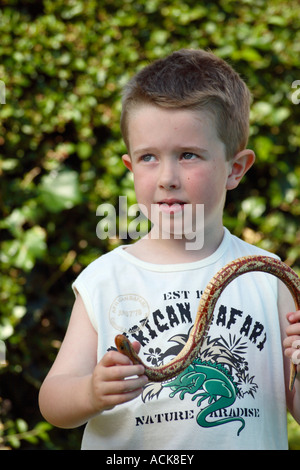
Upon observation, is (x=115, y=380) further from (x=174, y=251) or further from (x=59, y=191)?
(x=59, y=191)

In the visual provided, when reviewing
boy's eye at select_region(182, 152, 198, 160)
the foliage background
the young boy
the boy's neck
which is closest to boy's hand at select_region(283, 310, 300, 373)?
the young boy

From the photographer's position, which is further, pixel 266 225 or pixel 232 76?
pixel 266 225

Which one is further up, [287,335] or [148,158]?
[148,158]

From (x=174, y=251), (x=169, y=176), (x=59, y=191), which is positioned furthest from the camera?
(x=59, y=191)

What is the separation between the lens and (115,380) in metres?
1.17

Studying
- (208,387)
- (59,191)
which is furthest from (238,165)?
(59,191)

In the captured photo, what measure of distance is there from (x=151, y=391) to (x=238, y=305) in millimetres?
294

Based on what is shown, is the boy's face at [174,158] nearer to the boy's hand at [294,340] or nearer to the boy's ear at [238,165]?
the boy's ear at [238,165]

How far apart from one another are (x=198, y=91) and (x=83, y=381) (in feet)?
2.34

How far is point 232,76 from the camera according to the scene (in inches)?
64.4

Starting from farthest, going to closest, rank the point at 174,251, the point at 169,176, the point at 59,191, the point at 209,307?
1. the point at 59,191
2. the point at 174,251
3. the point at 169,176
4. the point at 209,307

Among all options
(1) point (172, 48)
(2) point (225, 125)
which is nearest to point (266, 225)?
(1) point (172, 48)

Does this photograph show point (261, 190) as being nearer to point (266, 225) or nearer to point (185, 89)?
point (266, 225)

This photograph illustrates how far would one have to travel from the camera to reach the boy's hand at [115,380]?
113 cm
